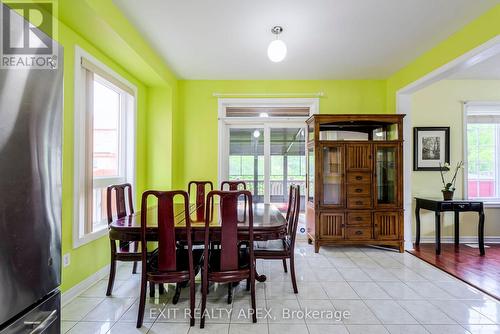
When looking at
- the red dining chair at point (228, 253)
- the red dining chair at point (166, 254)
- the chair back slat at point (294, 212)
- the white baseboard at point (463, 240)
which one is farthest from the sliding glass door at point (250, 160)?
the white baseboard at point (463, 240)

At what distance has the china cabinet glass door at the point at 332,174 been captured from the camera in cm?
369

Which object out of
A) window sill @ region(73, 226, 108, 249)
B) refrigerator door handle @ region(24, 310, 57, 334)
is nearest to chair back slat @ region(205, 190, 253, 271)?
refrigerator door handle @ region(24, 310, 57, 334)

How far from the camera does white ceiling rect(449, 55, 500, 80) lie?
11.2ft

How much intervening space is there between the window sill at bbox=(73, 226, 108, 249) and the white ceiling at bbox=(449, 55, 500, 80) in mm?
5105

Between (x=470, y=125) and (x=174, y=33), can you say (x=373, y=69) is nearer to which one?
(x=470, y=125)

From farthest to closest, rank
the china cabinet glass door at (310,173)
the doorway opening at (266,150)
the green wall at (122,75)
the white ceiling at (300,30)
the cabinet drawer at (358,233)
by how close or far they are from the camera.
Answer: the doorway opening at (266,150) → the china cabinet glass door at (310,173) → the cabinet drawer at (358,233) → the white ceiling at (300,30) → the green wall at (122,75)

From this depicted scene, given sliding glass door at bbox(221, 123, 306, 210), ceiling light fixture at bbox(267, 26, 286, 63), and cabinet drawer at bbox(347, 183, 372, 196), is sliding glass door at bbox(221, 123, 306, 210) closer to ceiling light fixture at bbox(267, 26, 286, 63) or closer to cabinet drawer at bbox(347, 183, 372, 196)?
cabinet drawer at bbox(347, 183, 372, 196)

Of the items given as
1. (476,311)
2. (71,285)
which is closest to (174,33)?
(71,285)

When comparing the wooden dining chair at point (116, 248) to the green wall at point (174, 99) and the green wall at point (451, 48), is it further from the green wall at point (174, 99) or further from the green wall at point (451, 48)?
the green wall at point (451, 48)

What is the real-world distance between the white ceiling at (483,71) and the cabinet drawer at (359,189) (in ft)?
6.90

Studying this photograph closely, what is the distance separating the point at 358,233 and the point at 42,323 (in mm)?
3589

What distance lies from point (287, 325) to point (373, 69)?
3555 millimetres

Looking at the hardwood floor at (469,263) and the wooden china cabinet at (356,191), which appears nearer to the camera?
the hardwood floor at (469,263)

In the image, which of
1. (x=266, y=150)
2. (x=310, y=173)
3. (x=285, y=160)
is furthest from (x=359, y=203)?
(x=266, y=150)
